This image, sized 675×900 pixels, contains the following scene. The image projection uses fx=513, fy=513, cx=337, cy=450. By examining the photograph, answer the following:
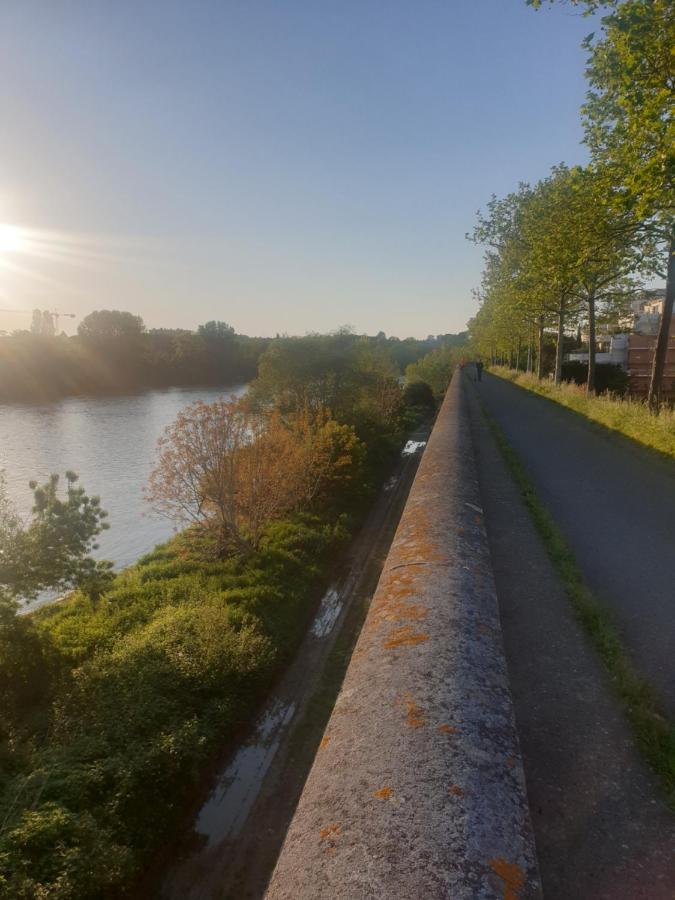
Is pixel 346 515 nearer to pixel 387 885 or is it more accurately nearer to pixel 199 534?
pixel 199 534

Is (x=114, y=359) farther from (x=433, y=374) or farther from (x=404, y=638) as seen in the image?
(x=404, y=638)

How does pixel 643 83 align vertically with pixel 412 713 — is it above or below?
above

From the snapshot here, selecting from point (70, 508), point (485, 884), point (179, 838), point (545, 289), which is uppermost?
point (545, 289)

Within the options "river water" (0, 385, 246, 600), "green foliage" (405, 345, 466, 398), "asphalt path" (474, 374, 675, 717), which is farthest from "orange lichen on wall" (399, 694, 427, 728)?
"green foliage" (405, 345, 466, 398)

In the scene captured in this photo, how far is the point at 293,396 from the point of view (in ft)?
94.9

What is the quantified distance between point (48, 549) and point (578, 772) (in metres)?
8.41

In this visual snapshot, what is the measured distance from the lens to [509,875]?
5.15 feet

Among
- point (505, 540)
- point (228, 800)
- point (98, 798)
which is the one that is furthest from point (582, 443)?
point (98, 798)

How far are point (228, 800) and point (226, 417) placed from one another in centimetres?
823

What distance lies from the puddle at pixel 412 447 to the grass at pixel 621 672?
18.3 m

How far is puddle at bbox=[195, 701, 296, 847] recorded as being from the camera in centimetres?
536

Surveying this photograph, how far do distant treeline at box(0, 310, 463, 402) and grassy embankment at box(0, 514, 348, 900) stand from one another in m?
31.0

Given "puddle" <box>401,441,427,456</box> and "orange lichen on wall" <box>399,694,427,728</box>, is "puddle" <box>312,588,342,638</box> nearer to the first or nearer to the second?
"orange lichen on wall" <box>399,694,427,728</box>

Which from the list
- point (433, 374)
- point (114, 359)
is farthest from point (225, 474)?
point (114, 359)
